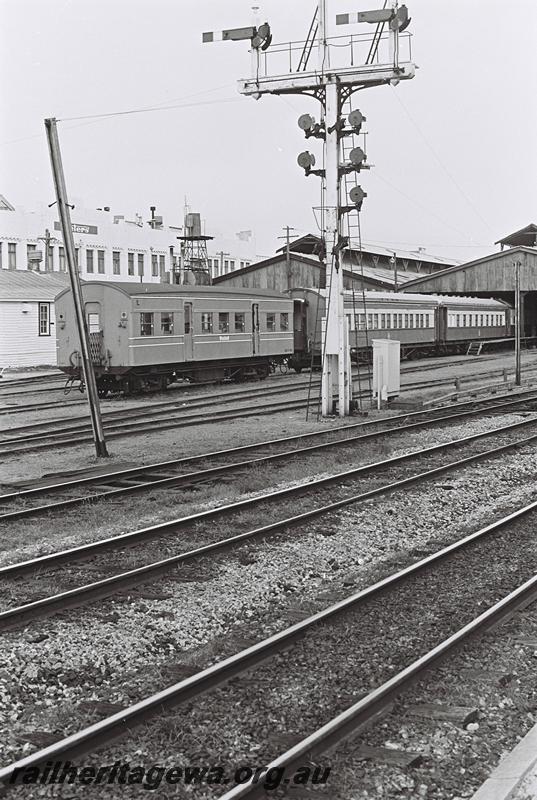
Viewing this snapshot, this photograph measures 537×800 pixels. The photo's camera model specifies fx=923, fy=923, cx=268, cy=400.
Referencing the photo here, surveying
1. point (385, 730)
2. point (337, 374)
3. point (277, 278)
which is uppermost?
point (277, 278)

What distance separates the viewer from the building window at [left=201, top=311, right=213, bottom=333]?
27.1 metres

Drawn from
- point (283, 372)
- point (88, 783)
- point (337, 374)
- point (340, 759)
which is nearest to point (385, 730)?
point (340, 759)

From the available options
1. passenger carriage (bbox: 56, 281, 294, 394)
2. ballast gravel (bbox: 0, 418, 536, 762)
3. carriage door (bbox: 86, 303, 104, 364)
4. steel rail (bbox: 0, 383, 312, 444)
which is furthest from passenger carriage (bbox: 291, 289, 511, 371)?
ballast gravel (bbox: 0, 418, 536, 762)

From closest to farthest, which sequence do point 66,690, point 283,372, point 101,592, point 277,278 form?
1. point 66,690
2. point 101,592
3. point 283,372
4. point 277,278

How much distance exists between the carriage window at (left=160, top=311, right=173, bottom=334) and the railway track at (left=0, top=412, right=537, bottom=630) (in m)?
12.3

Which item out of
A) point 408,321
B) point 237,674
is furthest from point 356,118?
point 408,321

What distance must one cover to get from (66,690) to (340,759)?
1.91 m

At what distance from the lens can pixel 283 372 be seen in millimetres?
35781

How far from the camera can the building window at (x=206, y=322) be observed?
88.9 ft

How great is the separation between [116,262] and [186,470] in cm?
4956

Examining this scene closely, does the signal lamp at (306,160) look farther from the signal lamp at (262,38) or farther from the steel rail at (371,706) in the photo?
the steel rail at (371,706)

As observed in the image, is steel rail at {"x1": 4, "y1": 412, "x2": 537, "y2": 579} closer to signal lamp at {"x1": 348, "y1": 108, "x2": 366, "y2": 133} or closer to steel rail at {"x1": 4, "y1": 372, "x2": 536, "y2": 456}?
steel rail at {"x1": 4, "y1": 372, "x2": 536, "y2": 456}

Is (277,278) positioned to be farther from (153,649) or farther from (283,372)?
(153,649)

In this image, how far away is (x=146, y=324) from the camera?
25.0 metres
